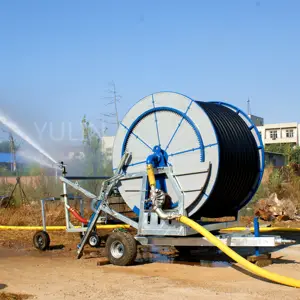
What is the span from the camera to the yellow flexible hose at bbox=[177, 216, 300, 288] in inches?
311

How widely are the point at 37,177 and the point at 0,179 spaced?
3259mm

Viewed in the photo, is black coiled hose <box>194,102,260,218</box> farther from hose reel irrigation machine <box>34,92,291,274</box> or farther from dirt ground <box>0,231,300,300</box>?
dirt ground <box>0,231,300,300</box>

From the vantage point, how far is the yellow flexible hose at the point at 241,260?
790cm

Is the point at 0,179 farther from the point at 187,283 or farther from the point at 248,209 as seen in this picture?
the point at 187,283

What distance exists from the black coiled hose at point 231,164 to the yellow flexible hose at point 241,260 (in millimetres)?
587

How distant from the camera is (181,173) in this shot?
1026cm

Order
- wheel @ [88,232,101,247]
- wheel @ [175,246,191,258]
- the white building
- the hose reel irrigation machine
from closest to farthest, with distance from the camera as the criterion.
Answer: the hose reel irrigation machine
wheel @ [175,246,191,258]
wheel @ [88,232,101,247]
the white building

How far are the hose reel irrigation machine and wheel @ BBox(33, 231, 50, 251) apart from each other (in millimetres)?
1689

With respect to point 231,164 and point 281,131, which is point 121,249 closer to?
point 231,164

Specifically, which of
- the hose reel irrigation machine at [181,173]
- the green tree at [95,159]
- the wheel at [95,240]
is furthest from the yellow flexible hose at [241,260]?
the green tree at [95,159]

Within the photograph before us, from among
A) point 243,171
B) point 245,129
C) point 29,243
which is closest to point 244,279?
point 243,171

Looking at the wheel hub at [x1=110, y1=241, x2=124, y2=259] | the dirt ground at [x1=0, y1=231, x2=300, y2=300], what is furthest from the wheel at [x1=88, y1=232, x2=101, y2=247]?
the wheel hub at [x1=110, y1=241, x2=124, y2=259]

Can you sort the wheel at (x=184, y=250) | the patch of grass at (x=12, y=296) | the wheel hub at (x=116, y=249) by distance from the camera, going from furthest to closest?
1. the wheel at (x=184, y=250)
2. the wheel hub at (x=116, y=249)
3. the patch of grass at (x=12, y=296)

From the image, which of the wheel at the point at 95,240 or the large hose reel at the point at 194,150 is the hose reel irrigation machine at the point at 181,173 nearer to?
the large hose reel at the point at 194,150
